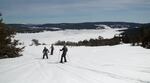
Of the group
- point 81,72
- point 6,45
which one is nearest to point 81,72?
point 81,72

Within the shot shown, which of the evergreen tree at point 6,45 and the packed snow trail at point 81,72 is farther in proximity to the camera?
the evergreen tree at point 6,45

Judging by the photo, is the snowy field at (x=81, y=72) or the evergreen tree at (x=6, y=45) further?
the evergreen tree at (x=6, y=45)

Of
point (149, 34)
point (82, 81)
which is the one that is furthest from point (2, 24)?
point (149, 34)

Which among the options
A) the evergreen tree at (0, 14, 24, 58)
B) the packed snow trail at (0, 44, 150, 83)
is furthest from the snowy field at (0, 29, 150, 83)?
the evergreen tree at (0, 14, 24, 58)

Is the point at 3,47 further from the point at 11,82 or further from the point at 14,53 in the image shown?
the point at 11,82

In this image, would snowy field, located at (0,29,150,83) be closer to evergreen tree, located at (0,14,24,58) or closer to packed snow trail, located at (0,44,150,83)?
packed snow trail, located at (0,44,150,83)

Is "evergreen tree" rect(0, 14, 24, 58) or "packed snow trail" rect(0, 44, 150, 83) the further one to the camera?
"evergreen tree" rect(0, 14, 24, 58)

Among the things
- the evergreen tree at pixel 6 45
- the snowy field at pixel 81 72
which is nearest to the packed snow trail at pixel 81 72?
the snowy field at pixel 81 72

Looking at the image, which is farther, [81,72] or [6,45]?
[6,45]

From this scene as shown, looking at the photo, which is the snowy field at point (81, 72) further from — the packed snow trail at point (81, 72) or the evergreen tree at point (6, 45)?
the evergreen tree at point (6, 45)

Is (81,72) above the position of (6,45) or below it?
below

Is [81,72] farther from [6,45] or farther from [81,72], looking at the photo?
[6,45]

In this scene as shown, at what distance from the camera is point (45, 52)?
32.1 metres

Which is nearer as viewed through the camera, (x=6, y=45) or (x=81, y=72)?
(x=81, y=72)
